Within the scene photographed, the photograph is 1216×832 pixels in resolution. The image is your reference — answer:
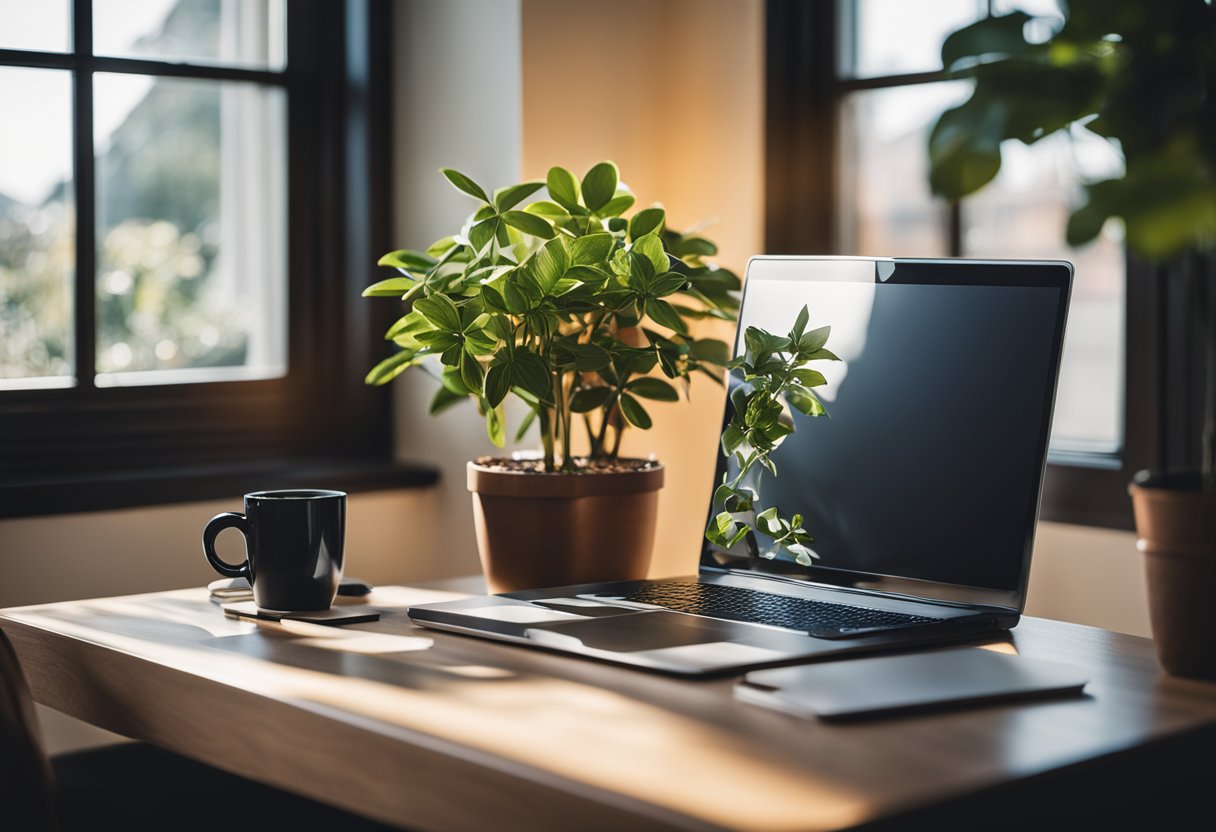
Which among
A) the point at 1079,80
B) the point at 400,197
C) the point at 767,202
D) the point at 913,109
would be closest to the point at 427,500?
the point at 400,197

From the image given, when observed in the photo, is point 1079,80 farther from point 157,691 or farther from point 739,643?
point 157,691

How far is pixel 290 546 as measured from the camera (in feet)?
4.39

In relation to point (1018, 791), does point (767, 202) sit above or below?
above

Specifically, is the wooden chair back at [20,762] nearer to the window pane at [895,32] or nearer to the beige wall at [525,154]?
the beige wall at [525,154]

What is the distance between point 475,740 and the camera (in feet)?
2.94

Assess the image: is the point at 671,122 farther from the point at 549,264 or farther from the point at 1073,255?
the point at 549,264

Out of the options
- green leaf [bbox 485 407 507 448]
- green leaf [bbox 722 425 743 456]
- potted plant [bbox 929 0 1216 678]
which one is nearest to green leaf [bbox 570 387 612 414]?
green leaf [bbox 485 407 507 448]

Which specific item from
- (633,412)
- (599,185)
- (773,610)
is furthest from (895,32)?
(773,610)

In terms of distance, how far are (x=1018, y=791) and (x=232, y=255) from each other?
1.70 meters

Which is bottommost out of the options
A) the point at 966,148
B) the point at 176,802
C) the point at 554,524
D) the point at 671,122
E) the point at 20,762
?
the point at 176,802

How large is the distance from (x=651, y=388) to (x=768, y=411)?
0.26 meters

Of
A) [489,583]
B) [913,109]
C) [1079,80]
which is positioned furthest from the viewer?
[913,109]

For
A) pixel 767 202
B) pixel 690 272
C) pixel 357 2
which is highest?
pixel 357 2

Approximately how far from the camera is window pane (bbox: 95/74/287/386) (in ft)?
6.87
